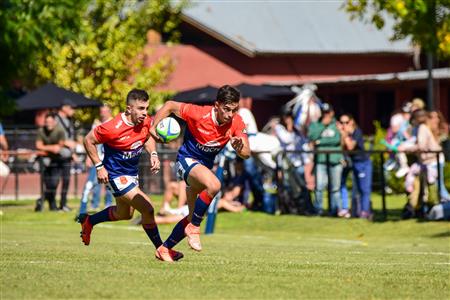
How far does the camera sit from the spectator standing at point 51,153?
88.2 feet

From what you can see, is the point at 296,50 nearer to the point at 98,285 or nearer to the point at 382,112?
the point at 382,112

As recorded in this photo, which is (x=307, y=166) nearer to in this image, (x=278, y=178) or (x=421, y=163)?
(x=278, y=178)

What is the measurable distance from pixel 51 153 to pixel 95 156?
12.6m

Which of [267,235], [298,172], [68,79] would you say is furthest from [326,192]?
[68,79]

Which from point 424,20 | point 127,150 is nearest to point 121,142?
point 127,150

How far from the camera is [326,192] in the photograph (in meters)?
25.5

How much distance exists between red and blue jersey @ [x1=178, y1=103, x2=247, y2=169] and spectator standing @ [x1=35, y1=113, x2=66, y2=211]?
489 inches

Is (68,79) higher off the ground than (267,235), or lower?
higher

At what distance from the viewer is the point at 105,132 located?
14516mm

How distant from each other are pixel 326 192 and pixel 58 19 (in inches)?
346

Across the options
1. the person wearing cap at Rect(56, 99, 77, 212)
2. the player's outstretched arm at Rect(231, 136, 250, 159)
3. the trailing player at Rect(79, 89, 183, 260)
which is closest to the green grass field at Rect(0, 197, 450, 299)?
the trailing player at Rect(79, 89, 183, 260)

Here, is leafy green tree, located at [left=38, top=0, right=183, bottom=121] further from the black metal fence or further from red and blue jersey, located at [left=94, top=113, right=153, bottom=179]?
red and blue jersey, located at [left=94, top=113, right=153, bottom=179]

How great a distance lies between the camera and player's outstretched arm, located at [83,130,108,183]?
14.2 metres

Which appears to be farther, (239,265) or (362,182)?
(362,182)
